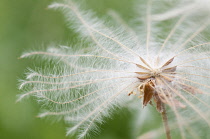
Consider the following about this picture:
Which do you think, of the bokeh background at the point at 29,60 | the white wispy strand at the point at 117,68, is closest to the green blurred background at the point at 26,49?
the bokeh background at the point at 29,60

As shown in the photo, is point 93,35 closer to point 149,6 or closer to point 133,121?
point 149,6

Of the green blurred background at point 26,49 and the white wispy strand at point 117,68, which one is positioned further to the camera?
the green blurred background at point 26,49

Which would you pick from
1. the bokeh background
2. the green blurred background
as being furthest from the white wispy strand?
the green blurred background

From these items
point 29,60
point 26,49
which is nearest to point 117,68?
point 29,60

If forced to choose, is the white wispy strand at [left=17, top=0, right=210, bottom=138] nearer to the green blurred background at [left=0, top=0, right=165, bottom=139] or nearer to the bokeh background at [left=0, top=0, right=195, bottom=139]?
the bokeh background at [left=0, top=0, right=195, bottom=139]

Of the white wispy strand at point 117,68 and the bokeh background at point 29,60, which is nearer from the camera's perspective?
the white wispy strand at point 117,68

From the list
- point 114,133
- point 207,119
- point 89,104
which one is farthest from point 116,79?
point 114,133

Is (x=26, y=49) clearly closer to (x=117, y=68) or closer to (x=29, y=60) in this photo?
(x=29, y=60)

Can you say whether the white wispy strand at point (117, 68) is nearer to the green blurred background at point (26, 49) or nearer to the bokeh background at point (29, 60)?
the bokeh background at point (29, 60)
